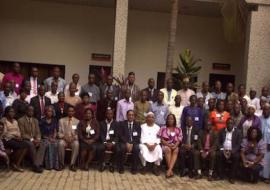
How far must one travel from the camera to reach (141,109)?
506 inches

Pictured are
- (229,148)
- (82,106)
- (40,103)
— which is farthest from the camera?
(82,106)

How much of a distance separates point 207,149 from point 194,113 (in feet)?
3.11

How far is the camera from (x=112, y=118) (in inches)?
495

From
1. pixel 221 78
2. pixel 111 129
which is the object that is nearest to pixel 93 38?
pixel 221 78

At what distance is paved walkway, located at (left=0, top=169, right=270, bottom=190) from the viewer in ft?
33.7

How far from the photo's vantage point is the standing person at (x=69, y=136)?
11.9 m

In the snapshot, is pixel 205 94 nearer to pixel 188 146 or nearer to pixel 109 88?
pixel 188 146

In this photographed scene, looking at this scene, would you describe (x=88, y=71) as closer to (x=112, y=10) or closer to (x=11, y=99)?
(x=112, y=10)

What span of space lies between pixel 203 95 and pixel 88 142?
138 inches

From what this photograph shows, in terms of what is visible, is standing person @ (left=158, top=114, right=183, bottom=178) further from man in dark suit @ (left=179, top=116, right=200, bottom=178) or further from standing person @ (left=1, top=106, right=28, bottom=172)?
standing person @ (left=1, top=106, right=28, bottom=172)

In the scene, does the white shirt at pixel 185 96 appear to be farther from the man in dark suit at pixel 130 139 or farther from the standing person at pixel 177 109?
the man in dark suit at pixel 130 139

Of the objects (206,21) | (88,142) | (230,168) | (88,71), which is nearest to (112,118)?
(88,142)

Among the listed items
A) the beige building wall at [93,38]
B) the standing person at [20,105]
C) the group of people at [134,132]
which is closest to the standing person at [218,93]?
the group of people at [134,132]

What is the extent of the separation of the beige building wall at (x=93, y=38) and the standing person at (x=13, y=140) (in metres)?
7.00
